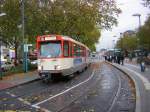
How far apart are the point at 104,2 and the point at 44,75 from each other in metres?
29.2

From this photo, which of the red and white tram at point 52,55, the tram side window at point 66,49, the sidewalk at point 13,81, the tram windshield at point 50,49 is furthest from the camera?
the tram side window at point 66,49

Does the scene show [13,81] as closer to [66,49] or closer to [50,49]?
[50,49]

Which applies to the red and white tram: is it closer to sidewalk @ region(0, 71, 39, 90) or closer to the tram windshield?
the tram windshield

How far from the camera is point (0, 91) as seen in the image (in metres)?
25.9

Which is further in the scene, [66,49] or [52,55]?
[66,49]

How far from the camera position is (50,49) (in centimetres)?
3212

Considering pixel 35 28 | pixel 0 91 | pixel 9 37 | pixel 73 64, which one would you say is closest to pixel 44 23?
pixel 35 28

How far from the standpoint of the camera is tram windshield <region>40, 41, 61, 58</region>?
105 ft

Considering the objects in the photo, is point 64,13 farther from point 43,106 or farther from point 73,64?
point 43,106

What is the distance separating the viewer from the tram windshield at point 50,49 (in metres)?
32.0

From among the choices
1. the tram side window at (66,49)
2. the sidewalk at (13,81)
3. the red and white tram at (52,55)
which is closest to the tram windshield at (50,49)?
the red and white tram at (52,55)

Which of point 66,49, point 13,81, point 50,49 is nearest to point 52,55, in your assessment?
point 50,49

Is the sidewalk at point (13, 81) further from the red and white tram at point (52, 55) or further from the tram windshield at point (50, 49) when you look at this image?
the tram windshield at point (50, 49)

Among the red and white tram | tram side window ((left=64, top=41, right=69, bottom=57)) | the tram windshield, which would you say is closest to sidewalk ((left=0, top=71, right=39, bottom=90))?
the red and white tram
